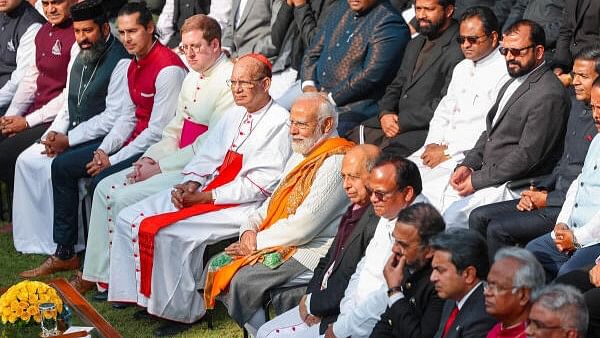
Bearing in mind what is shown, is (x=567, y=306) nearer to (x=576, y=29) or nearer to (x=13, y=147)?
(x=576, y=29)

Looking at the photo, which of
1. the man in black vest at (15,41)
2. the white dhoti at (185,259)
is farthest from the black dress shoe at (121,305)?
the man in black vest at (15,41)

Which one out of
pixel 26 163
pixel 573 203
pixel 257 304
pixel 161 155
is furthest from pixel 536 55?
pixel 26 163

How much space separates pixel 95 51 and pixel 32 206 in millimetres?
1429

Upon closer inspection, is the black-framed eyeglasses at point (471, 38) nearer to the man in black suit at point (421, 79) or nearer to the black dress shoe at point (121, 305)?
the man in black suit at point (421, 79)

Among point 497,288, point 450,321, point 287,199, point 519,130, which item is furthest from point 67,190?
point 497,288

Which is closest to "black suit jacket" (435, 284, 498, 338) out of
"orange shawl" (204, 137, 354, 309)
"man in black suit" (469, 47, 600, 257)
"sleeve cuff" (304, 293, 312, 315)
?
"sleeve cuff" (304, 293, 312, 315)

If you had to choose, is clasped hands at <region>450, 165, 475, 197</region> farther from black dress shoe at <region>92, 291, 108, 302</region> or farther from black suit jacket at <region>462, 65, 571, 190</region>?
black dress shoe at <region>92, 291, 108, 302</region>

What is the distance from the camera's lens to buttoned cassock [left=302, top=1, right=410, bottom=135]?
9.19 meters

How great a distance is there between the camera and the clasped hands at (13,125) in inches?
435

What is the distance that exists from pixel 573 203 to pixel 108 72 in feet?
14.6

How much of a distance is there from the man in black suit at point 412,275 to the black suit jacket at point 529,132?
1726 millimetres

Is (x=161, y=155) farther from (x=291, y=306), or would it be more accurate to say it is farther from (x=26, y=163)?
(x=291, y=306)

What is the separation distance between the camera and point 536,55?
7.68 metres

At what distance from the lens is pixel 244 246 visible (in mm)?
7836
